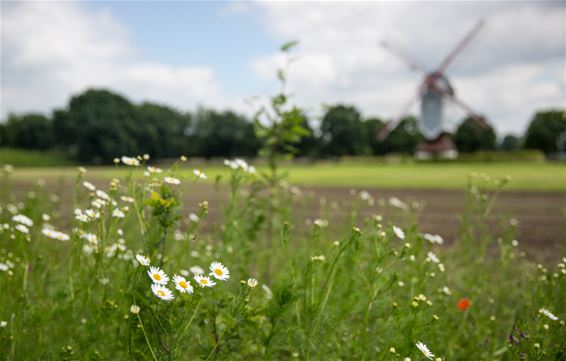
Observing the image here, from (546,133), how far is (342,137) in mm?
32467

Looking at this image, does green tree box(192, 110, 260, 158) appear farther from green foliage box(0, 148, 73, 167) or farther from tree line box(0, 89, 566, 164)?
green foliage box(0, 148, 73, 167)

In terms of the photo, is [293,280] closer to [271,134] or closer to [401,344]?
[401,344]

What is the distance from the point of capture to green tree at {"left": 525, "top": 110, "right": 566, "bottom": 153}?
73.4 metres

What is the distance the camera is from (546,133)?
73438 mm

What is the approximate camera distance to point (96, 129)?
2464 inches

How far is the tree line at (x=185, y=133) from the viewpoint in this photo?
210 feet

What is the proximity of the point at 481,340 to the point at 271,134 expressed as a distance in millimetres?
2763

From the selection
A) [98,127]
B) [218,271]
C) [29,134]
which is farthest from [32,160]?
[218,271]

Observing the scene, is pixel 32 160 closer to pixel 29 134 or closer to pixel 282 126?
pixel 29 134

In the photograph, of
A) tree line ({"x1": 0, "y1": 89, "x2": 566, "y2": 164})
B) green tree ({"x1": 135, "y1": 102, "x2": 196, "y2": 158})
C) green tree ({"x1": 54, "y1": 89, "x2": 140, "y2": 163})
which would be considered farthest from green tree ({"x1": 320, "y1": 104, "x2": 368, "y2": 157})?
green tree ({"x1": 54, "y1": 89, "x2": 140, "y2": 163})

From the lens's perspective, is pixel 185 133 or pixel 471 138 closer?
pixel 471 138

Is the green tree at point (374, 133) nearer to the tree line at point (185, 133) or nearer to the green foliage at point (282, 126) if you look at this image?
the tree line at point (185, 133)

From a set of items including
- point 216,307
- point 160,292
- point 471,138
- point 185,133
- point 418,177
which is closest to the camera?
point 160,292

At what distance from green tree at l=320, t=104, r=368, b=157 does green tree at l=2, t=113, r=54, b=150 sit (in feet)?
163
